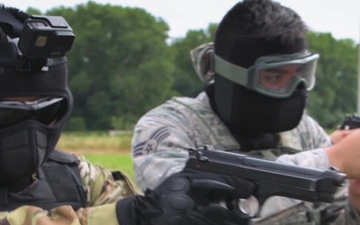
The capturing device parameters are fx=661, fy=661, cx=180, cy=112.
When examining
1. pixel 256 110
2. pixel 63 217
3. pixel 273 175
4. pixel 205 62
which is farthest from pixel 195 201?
pixel 205 62

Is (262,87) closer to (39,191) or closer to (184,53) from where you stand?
(39,191)

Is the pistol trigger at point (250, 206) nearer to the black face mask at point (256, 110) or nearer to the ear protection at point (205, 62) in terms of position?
the black face mask at point (256, 110)

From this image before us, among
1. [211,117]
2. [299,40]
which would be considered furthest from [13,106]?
[299,40]

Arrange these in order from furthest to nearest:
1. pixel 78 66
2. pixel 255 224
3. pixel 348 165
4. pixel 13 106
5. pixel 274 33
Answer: pixel 78 66
pixel 274 33
pixel 255 224
pixel 348 165
pixel 13 106

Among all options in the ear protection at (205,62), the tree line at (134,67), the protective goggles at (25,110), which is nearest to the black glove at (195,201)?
the protective goggles at (25,110)

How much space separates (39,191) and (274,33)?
0.97 meters

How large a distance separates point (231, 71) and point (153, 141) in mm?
392

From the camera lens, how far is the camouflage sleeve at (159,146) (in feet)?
7.31

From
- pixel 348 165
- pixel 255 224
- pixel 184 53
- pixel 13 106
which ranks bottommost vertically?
pixel 184 53

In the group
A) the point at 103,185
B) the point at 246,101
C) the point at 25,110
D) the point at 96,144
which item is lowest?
the point at 96,144

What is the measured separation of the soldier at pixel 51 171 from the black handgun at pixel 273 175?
0.03 meters

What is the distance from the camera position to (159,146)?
2299 millimetres

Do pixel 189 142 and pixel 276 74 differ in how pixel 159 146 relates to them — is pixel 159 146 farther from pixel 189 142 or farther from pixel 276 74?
pixel 276 74

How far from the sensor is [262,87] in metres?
2.35
